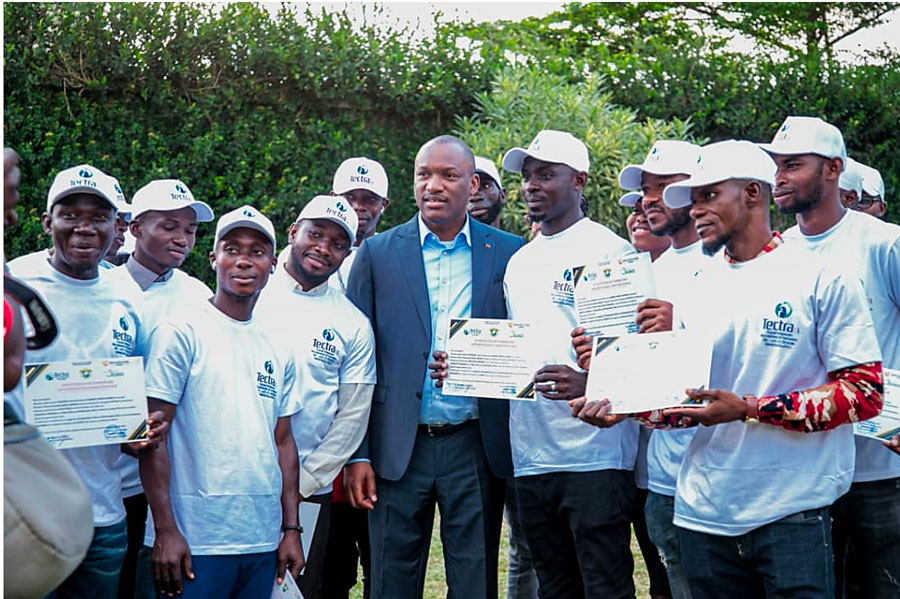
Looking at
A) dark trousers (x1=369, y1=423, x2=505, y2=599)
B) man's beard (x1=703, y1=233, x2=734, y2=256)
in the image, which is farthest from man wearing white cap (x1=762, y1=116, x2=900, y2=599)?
dark trousers (x1=369, y1=423, x2=505, y2=599)

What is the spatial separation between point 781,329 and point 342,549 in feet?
10.8

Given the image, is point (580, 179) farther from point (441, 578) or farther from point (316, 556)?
point (441, 578)

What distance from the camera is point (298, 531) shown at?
4613mm

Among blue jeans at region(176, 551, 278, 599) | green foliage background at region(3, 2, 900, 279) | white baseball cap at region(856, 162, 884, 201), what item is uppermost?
green foliage background at region(3, 2, 900, 279)

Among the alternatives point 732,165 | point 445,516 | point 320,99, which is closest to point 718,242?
point 732,165

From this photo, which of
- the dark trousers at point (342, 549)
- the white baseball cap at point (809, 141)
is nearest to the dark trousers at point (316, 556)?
the dark trousers at point (342, 549)

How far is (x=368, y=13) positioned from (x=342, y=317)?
21.9 feet

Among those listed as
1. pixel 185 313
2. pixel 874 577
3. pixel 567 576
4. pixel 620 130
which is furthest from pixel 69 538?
pixel 620 130

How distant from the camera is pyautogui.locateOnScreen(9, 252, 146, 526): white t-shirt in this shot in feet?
13.6

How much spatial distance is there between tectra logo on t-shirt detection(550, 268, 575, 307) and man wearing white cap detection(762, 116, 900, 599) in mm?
1025

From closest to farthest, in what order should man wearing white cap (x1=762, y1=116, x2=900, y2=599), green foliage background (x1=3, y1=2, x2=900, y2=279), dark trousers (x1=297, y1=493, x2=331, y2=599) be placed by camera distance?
man wearing white cap (x1=762, y1=116, x2=900, y2=599), dark trousers (x1=297, y1=493, x2=331, y2=599), green foliage background (x1=3, y1=2, x2=900, y2=279)

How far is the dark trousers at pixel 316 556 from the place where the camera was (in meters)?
5.68

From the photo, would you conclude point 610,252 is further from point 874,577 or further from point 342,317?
point 874,577

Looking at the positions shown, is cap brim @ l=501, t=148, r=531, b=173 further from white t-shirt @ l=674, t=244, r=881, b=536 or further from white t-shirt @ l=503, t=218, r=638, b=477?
white t-shirt @ l=674, t=244, r=881, b=536
